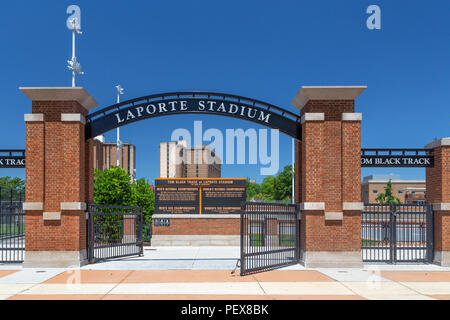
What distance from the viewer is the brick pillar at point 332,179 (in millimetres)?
13805

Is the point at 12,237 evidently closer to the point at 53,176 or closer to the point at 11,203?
the point at 11,203

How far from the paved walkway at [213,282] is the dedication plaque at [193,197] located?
7687mm

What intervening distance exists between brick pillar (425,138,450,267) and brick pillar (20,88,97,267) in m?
12.1

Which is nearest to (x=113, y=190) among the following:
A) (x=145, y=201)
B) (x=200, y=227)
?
(x=200, y=227)

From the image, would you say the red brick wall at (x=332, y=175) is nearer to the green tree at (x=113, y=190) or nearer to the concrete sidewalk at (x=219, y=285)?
the concrete sidewalk at (x=219, y=285)

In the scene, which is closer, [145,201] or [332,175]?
[332,175]

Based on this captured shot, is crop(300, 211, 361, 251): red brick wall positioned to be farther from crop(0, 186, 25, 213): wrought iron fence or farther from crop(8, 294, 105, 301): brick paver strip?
crop(0, 186, 25, 213): wrought iron fence

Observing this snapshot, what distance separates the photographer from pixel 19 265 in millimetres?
14305

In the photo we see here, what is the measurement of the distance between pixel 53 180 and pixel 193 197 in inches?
388

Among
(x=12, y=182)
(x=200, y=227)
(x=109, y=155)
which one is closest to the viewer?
(x=200, y=227)

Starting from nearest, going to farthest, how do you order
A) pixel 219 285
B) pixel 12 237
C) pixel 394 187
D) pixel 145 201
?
pixel 219 285 → pixel 12 237 → pixel 145 201 → pixel 394 187

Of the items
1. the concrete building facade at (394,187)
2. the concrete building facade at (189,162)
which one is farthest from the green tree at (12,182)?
the concrete building facade at (189,162)

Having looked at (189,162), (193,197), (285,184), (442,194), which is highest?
(189,162)

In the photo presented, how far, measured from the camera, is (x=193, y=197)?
74.7 feet
